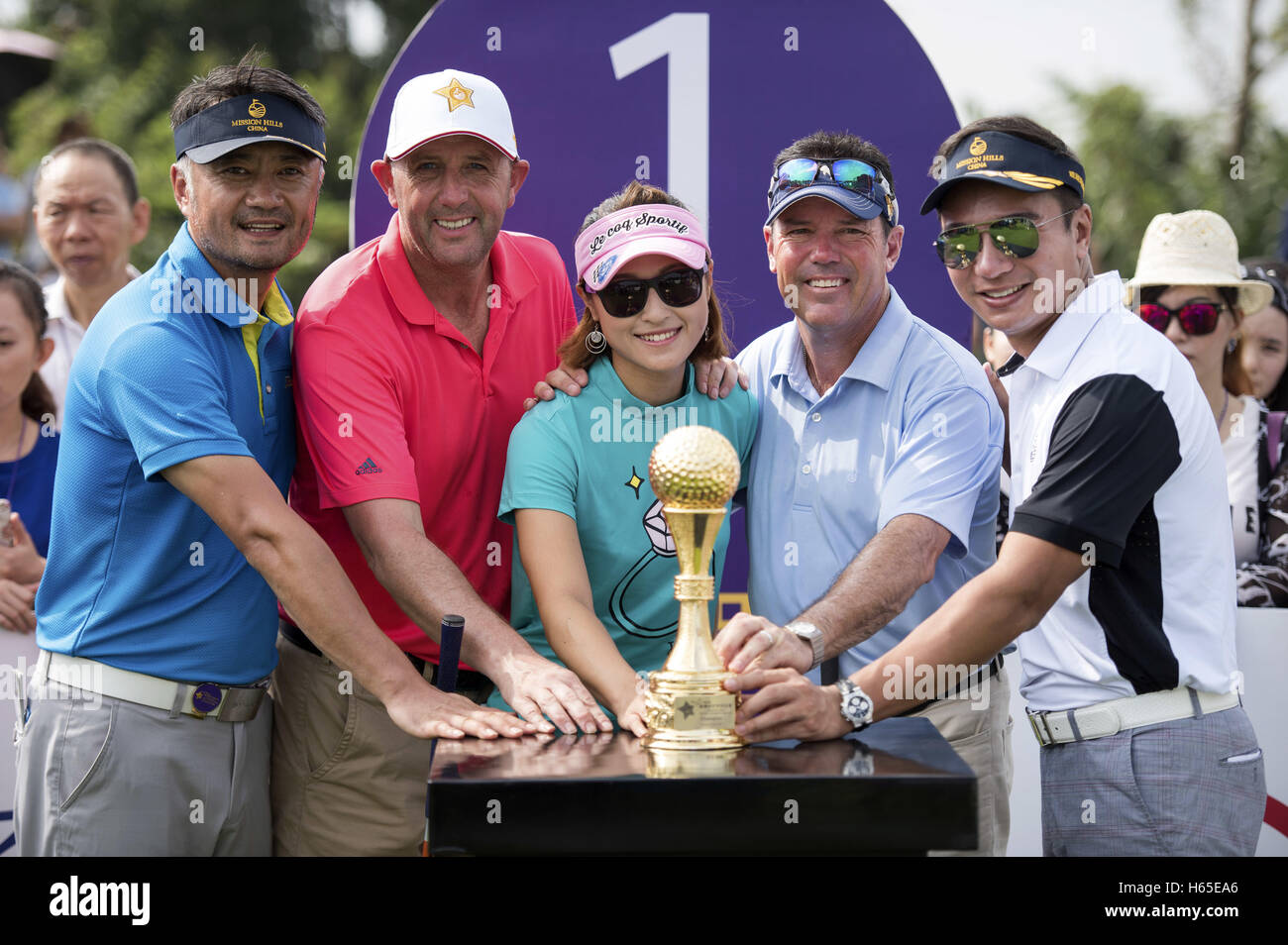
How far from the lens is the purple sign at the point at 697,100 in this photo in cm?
436

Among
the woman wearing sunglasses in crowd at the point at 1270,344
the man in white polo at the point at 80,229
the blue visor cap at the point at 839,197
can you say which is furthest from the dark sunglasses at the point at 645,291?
the man in white polo at the point at 80,229

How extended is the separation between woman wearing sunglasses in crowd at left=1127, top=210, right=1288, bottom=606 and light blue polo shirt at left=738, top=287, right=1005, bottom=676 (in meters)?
1.54

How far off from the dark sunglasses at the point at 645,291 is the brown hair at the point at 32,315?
96.5 inches

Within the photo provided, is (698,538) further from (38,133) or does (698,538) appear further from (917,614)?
(38,133)

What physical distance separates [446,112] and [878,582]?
1.72 meters

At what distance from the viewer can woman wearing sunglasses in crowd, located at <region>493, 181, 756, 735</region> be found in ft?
10.8

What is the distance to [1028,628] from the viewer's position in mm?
3195

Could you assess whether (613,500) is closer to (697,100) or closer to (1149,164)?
(697,100)

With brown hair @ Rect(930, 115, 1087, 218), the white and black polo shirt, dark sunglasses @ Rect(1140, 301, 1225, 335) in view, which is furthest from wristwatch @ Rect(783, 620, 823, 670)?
dark sunglasses @ Rect(1140, 301, 1225, 335)

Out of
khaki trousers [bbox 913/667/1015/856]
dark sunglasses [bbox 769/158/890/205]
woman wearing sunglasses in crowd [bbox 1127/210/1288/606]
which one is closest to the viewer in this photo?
dark sunglasses [bbox 769/158/890/205]

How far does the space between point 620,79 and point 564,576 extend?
6.43 ft

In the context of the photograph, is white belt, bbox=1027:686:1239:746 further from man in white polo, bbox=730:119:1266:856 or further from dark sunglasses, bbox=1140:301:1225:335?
dark sunglasses, bbox=1140:301:1225:335

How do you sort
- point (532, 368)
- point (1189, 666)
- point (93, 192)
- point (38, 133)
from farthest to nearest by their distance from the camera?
point (38, 133), point (93, 192), point (532, 368), point (1189, 666)
